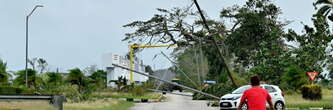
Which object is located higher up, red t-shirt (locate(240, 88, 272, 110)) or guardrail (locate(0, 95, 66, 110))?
guardrail (locate(0, 95, 66, 110))

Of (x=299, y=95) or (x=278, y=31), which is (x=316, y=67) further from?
(x=299, y=95)

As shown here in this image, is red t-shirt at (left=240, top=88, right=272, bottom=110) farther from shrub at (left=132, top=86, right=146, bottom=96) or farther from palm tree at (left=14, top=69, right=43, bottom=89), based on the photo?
shrub at (left=132, top=86, right=146, bottom=96)

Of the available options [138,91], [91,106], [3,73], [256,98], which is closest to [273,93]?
[91,106]

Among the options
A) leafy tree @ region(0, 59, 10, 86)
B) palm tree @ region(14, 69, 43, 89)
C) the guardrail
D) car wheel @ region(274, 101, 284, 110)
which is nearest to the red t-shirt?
the guardrail

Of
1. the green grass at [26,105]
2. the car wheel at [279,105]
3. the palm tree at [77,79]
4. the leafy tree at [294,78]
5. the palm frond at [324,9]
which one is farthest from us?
the palm frond at [324,9]

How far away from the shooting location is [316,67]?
45.4 m

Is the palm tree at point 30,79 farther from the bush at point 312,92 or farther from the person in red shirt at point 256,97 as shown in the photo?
the person in red shirt at point 256,97

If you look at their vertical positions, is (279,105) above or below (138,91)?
below

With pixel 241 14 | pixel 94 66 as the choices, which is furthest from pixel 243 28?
pixel 94 66

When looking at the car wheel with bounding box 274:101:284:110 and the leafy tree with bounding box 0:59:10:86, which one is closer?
the car wheel with bounding box 274:101:284:110

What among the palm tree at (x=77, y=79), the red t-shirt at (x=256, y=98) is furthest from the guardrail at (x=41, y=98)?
the palm tree at (x=77, y=79)

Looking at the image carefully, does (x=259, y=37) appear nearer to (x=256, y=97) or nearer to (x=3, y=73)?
(x=3, y=73)

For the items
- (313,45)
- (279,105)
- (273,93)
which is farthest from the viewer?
(313,45)

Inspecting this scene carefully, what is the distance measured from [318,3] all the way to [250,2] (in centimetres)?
780
